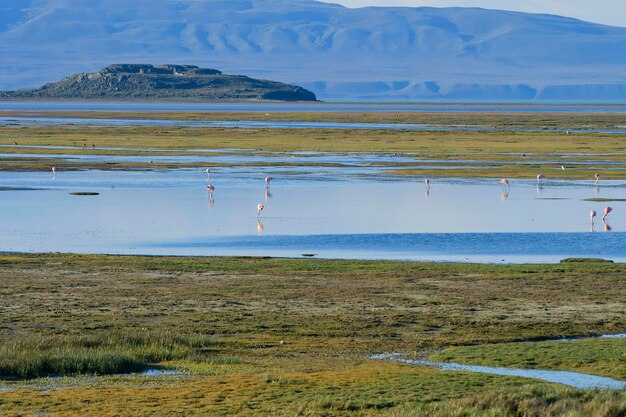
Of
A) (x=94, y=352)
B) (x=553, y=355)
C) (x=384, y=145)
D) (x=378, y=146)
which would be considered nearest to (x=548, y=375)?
(x=553, y=355)

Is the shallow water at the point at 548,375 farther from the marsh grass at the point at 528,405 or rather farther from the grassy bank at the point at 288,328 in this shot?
the marsh grass at the point at 528,405

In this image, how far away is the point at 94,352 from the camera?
1675cm

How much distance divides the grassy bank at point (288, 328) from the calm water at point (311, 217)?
123 inches

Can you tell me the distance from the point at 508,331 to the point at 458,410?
642cm

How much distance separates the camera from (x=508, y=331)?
63.6 feet

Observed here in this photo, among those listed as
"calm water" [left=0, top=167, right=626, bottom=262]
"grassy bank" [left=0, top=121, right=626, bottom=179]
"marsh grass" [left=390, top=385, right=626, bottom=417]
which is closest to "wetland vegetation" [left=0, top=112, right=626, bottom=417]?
"marsh grass" [left=390, top=385, right=626, bottom=417]

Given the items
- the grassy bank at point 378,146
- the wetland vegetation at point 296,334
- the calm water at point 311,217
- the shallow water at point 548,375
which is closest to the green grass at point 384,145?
the grassy bank at point 378,146

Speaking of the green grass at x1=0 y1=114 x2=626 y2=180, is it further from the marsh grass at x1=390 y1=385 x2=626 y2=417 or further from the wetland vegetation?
the marsh grass at x1=390 y1=385 x2=626 y2=417

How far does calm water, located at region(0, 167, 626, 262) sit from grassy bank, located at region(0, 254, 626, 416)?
311 centimetres

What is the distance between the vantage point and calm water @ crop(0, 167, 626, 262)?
98.7 ft

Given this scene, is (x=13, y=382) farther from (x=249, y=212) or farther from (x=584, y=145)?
(x=584, y=145)

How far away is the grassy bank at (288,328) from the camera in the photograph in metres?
14.0

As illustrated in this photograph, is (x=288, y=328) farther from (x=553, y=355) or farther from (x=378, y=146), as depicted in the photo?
(x=378, y=146)

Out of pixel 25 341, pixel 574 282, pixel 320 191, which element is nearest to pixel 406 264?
pixel 574 282
